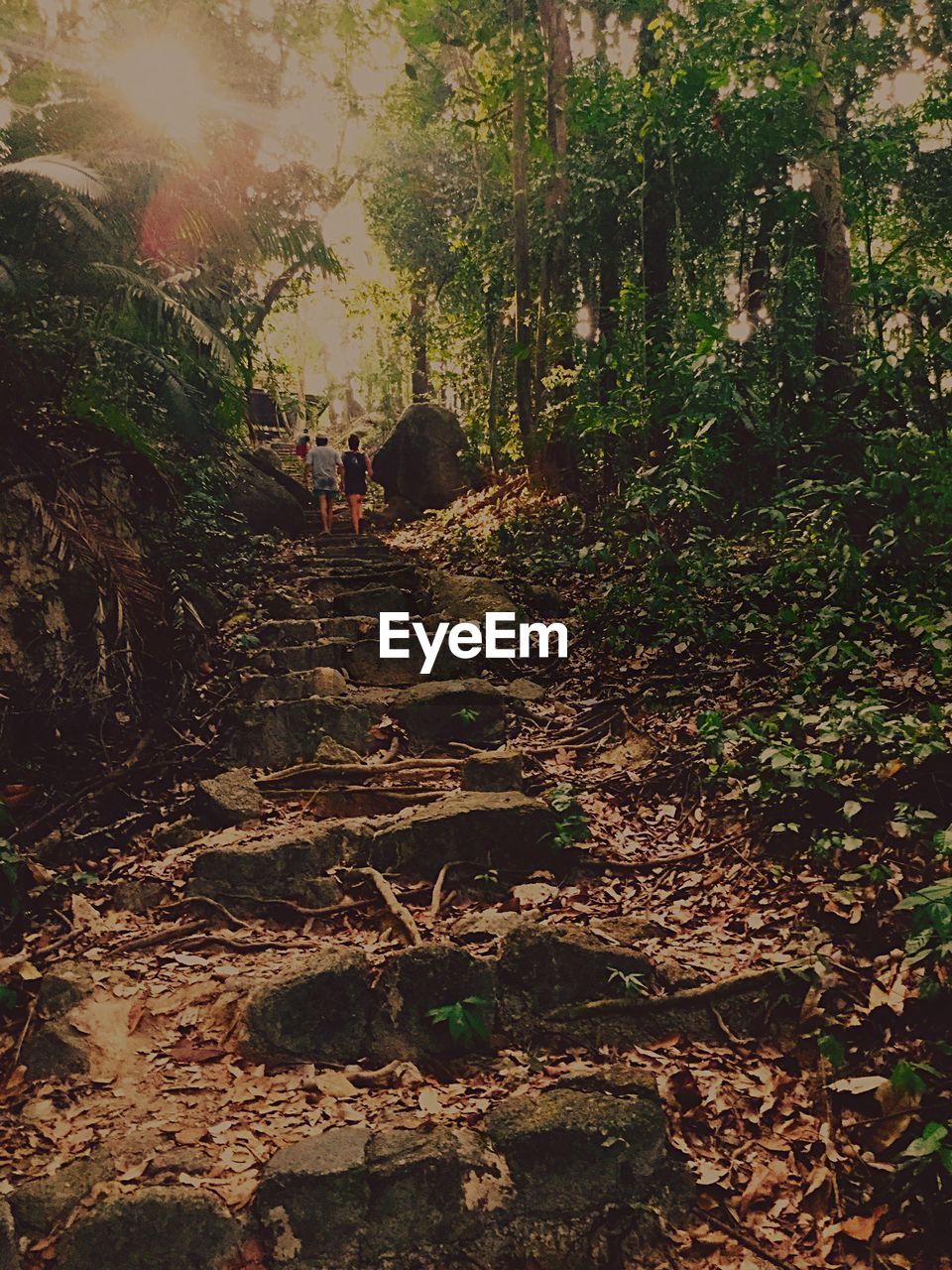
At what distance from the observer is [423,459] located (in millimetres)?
19047

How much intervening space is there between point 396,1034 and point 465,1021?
301mm

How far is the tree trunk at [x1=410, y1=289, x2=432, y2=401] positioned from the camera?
22.7 metres

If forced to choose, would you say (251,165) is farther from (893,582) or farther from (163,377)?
(893,582)

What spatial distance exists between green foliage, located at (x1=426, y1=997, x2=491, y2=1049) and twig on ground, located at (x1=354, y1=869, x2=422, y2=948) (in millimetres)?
344

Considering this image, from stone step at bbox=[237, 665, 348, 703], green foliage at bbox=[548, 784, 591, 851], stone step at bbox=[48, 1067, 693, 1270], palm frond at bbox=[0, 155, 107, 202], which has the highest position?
palm frond at bbox=[0, 155, 107, 202]

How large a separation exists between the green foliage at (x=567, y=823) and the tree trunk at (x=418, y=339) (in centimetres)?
1944

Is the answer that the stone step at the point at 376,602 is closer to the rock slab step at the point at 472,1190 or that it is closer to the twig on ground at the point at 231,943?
the twig on ground at the point at 231,943

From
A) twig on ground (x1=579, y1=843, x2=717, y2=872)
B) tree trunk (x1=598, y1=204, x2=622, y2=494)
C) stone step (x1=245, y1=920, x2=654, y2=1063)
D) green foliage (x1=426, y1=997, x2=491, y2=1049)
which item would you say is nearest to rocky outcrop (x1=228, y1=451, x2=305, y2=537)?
tree trunk (x1=598, y1=204, x2=622, y2=494)

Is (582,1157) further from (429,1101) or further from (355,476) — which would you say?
(355,476)

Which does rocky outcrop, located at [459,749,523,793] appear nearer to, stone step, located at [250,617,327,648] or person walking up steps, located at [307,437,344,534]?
stone step, located at [250,617,327,648]

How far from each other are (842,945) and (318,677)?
14.7ft

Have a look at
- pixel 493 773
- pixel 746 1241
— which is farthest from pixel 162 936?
pixel 746 1241

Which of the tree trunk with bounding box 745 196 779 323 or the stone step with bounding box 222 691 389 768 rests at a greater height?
the tree trunk with bounding box 745 196 779 323

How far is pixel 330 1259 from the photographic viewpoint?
2545mm
